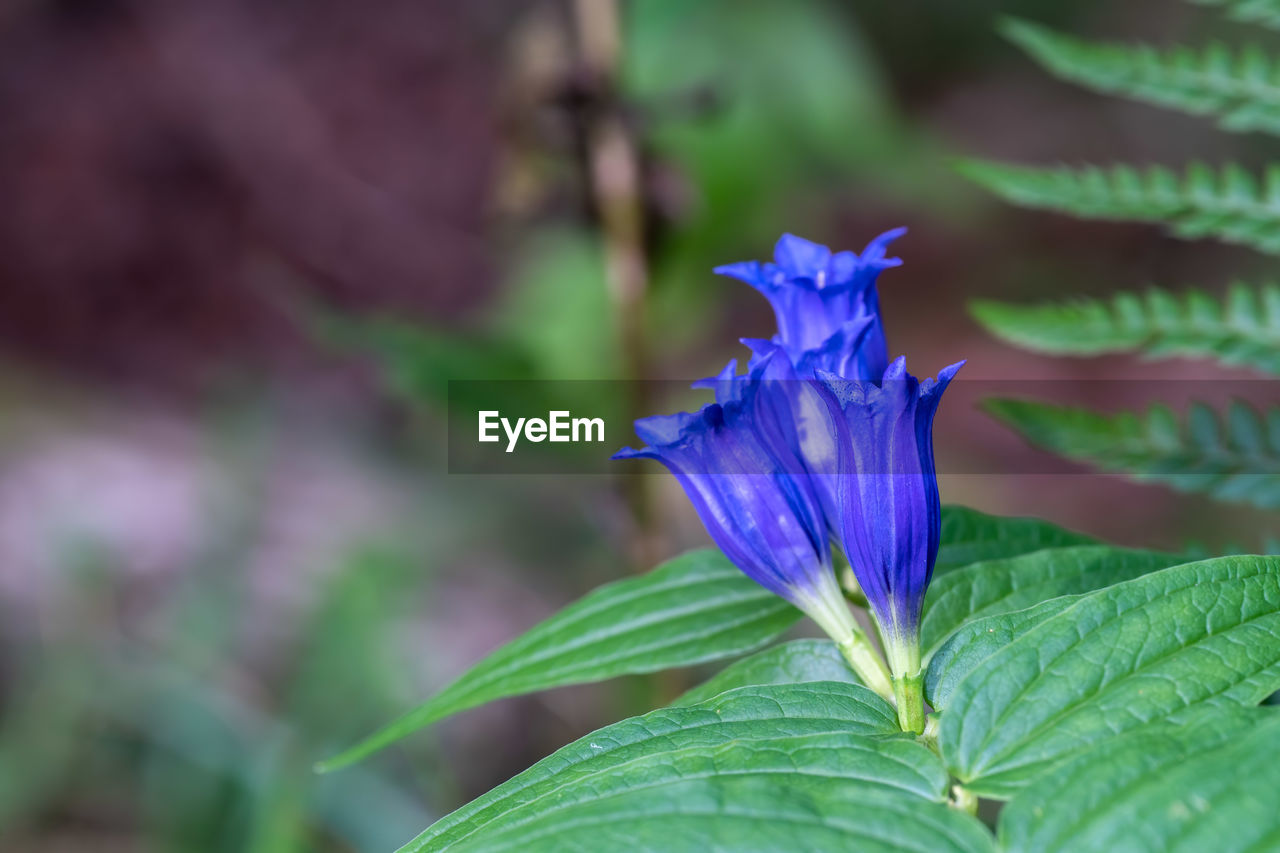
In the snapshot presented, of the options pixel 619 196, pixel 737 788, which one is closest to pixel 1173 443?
pixel 737 788

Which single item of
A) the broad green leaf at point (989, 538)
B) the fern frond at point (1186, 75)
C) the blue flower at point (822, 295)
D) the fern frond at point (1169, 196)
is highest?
the fern frond at point (1186, 75)

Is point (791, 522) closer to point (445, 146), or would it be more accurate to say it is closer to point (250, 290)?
point (250, 290)

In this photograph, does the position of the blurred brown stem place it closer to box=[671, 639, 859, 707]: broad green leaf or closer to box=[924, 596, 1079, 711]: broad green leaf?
box=[671, 639, 859, 707]: broad green leaf

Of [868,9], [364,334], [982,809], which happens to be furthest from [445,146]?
[982,809]

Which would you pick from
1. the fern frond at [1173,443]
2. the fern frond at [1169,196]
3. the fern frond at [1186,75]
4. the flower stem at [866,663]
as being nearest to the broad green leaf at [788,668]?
the flower stem at [866,663]

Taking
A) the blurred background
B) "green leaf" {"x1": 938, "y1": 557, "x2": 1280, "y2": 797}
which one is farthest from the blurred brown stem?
"green leaf" {"x1": 938, "y1": 557, "x2": 1280, "y2": 797}

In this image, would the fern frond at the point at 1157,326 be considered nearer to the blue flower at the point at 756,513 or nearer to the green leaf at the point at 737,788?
the blue flower at the point at 756,513
